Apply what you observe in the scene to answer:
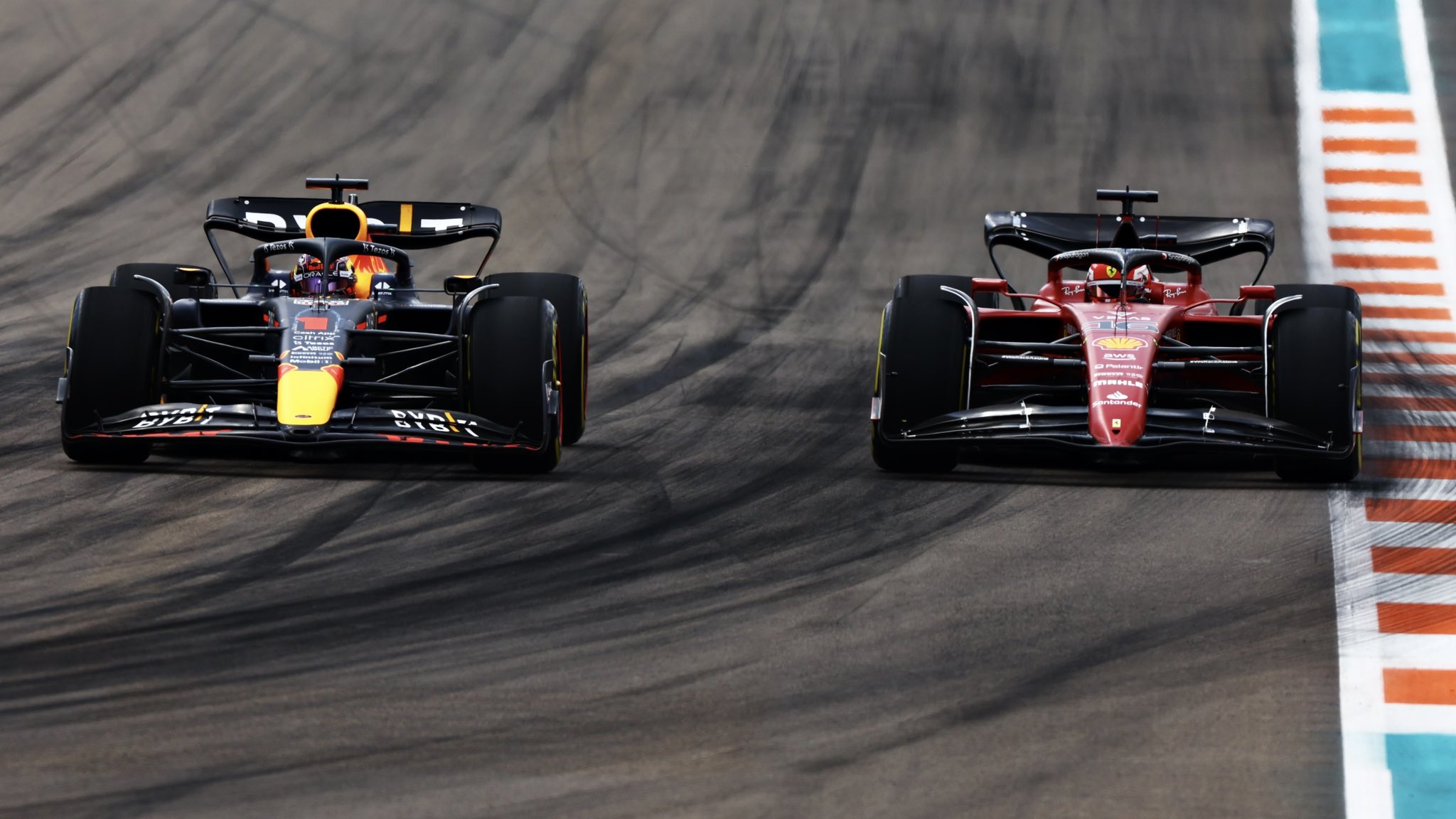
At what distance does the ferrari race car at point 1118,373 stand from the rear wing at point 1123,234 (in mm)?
491

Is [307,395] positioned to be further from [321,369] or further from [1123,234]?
[1123,234]

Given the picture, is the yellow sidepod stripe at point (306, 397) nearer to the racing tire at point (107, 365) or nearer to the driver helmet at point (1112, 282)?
the racing tire at point (107, 365)

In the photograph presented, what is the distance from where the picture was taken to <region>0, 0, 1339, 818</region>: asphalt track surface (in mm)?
8102

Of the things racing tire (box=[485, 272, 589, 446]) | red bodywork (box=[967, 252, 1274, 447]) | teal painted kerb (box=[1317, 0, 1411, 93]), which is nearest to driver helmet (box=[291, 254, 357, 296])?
racing tire (box=[485, 272, 589, 446])

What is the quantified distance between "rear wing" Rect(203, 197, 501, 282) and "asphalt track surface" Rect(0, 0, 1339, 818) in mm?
1690

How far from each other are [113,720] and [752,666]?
2663 mm

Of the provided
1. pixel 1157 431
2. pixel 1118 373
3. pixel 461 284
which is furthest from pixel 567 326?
pixel 1157 431

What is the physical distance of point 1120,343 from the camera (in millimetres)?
13539

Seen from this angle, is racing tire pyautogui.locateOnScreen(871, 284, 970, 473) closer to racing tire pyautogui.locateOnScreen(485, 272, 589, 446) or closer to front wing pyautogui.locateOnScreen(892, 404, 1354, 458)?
front wing pyautogui.locateOnScreen(892, 404, 1354, 458)

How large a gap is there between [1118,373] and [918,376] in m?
1.22

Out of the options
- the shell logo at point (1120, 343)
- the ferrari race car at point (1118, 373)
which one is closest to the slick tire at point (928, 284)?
the ferrari race car at point (1118, 373)

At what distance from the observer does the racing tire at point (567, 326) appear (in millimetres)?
14898

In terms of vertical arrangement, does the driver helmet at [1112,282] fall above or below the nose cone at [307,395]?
above

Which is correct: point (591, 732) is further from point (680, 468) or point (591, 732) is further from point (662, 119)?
point (662, 119)
